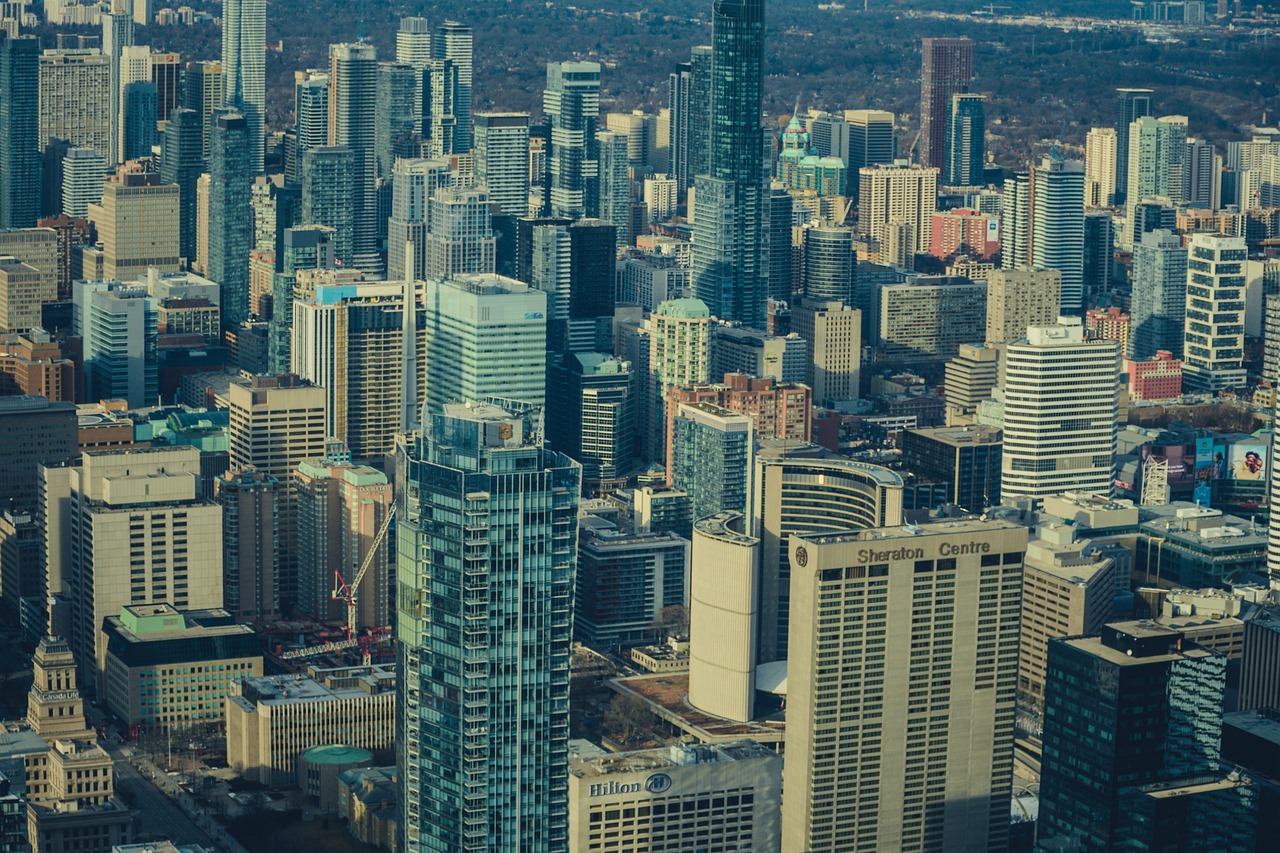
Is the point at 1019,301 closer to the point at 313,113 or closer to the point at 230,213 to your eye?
the point at 230,213

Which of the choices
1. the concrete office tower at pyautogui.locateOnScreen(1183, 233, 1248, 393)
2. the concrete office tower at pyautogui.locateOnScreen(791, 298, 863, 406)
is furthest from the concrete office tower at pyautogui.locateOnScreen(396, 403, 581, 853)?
the concrete office tower at pyautogui.locateOnScreen(1183, 233, 1248, 393)

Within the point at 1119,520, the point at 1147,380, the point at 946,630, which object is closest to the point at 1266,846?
the point at 946,630

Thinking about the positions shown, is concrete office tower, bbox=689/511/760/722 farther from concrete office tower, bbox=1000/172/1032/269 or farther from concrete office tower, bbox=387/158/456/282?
concrete office tower, bbox=1000/172/1032/269

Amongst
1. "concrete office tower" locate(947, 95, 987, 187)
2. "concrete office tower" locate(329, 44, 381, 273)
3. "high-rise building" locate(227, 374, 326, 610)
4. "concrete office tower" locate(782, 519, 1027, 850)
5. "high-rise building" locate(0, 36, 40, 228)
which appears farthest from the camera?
"concrete office tower" locate(947, 95, 987, 187)

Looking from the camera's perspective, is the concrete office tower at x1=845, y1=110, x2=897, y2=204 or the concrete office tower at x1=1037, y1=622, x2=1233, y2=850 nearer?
the concrete office tower at x1=1037, y1=622, x2=1233, y2=850

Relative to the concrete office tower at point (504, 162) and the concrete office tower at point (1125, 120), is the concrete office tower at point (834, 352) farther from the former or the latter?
the concrete office tower at point (1125, 120)

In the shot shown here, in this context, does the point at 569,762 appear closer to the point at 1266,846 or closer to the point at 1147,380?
the point at 1266,846

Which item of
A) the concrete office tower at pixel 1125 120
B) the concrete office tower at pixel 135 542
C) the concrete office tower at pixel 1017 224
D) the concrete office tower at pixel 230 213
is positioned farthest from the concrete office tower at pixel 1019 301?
the concrete office tower at pixel 135 542
